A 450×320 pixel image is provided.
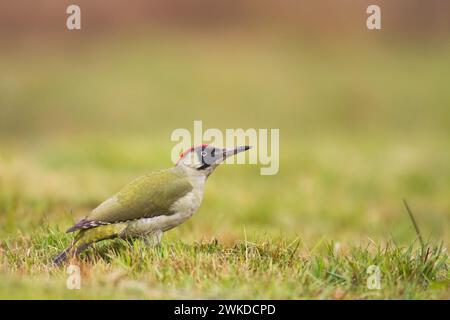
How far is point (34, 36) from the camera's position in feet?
76.0

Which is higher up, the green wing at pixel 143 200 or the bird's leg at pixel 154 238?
the green wing at pixel 143 200

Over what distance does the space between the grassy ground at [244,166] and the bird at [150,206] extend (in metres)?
0.15

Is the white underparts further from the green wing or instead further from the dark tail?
the dark tail

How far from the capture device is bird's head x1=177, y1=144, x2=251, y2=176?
6.32 metres

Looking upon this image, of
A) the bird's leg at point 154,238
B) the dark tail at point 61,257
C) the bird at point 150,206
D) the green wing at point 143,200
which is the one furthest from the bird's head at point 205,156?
the dark tail at point 61,257

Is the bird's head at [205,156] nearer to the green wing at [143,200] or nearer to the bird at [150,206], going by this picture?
the bird at [150,206]

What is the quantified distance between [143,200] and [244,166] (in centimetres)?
772

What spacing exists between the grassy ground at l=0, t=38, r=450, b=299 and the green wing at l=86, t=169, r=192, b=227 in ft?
0.84

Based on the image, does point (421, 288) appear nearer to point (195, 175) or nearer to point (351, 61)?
point (195, 175)

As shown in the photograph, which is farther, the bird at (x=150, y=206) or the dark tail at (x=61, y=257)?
the bird at (x=150, y=206)

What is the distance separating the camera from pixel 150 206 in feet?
20.1

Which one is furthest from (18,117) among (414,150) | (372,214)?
(372,214)

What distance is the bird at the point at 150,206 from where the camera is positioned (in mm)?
6051

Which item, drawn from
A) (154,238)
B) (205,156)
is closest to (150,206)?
(154,238)
